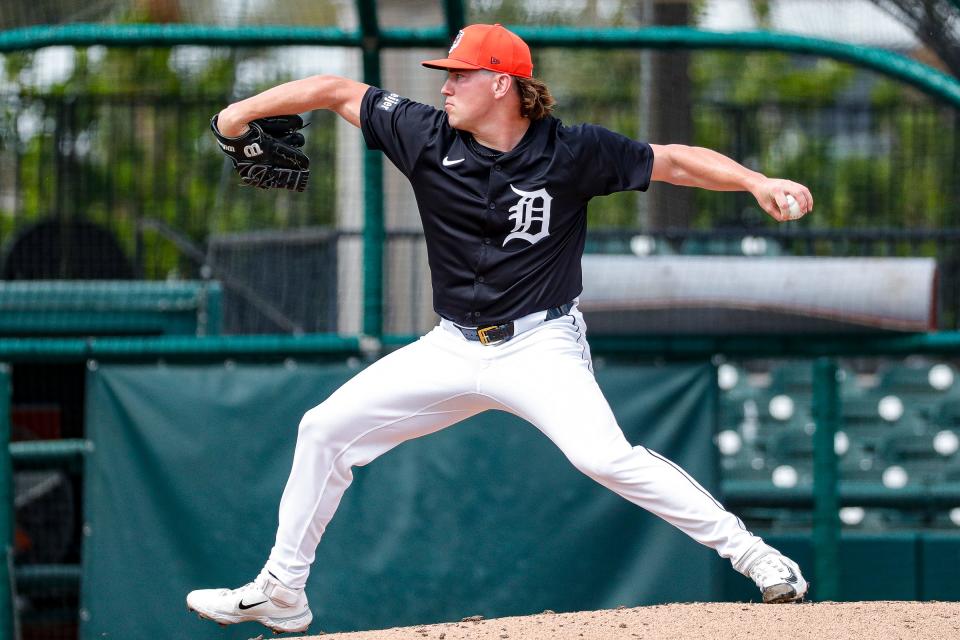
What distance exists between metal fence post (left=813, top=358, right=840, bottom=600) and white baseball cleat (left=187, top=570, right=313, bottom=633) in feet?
7.41

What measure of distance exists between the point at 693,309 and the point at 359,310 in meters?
1.84

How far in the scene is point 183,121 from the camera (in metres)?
8.85

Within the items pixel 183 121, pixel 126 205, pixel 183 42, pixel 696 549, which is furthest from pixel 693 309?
pixel 126 205

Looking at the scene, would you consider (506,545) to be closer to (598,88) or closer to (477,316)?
(477,316)

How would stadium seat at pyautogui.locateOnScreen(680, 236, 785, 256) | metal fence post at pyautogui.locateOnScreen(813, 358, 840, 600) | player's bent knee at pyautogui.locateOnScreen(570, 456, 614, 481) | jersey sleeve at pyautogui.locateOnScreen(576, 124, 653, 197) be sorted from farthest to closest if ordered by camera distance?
stadium seat at pyautogui.locateOnScreen(680, 236, 785, 256), metal fence post at pyautogui.locateOnScreen(813, 358, 840, 600), jersey sleeve at pyautogui.locateOnScreen(576, 124, 653, 197), player's bent knee at pyautogui.locateOnScreen(570, 456, 614, 481)

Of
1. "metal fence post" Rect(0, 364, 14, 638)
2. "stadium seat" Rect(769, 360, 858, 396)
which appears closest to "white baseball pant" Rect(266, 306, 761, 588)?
"metal fence post" Rect(0, 364, 14, 638)

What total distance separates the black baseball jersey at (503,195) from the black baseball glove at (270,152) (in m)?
0.28

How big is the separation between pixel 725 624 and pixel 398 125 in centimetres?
186

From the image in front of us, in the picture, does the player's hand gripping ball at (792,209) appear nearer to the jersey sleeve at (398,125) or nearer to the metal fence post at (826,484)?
the jersey sleeve at (398,125)

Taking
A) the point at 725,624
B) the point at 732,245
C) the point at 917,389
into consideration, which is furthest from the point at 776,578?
the point at 732,245

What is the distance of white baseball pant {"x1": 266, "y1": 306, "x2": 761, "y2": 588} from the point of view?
3.90m

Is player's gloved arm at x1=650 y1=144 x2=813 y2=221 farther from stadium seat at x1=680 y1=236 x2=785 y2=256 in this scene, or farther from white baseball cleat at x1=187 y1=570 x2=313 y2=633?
stadium seat at x1=680 y1=236 x2=785 y2=256

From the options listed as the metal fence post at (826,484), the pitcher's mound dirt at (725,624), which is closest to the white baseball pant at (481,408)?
the pitcher's mound dirt at (725,624)

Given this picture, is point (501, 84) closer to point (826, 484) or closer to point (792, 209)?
point (792, 209)
